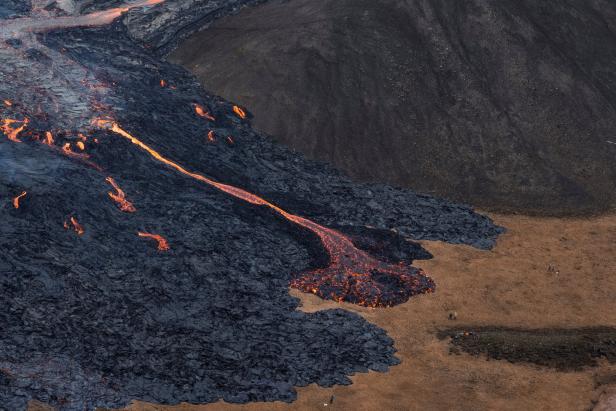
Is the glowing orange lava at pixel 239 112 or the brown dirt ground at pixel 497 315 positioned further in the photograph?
the glowing orange lava at pixel 239 112

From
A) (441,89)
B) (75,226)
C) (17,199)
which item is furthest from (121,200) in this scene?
(441,89)

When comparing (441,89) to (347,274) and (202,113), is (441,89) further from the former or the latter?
(347,274)

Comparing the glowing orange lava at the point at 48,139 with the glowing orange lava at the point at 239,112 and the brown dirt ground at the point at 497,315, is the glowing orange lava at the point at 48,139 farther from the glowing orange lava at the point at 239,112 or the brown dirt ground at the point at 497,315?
the brown dirt ground at the point at 497,315

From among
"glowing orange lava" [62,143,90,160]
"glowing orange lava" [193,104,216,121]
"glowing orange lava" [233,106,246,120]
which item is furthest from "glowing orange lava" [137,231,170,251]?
"glowing orange lava" [233,106,246,120]

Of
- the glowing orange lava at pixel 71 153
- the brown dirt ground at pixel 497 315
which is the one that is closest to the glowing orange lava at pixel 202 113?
the glowing orange lava at pixel 71 153

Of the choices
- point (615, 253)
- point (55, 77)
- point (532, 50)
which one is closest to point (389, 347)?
point (615, 253)
